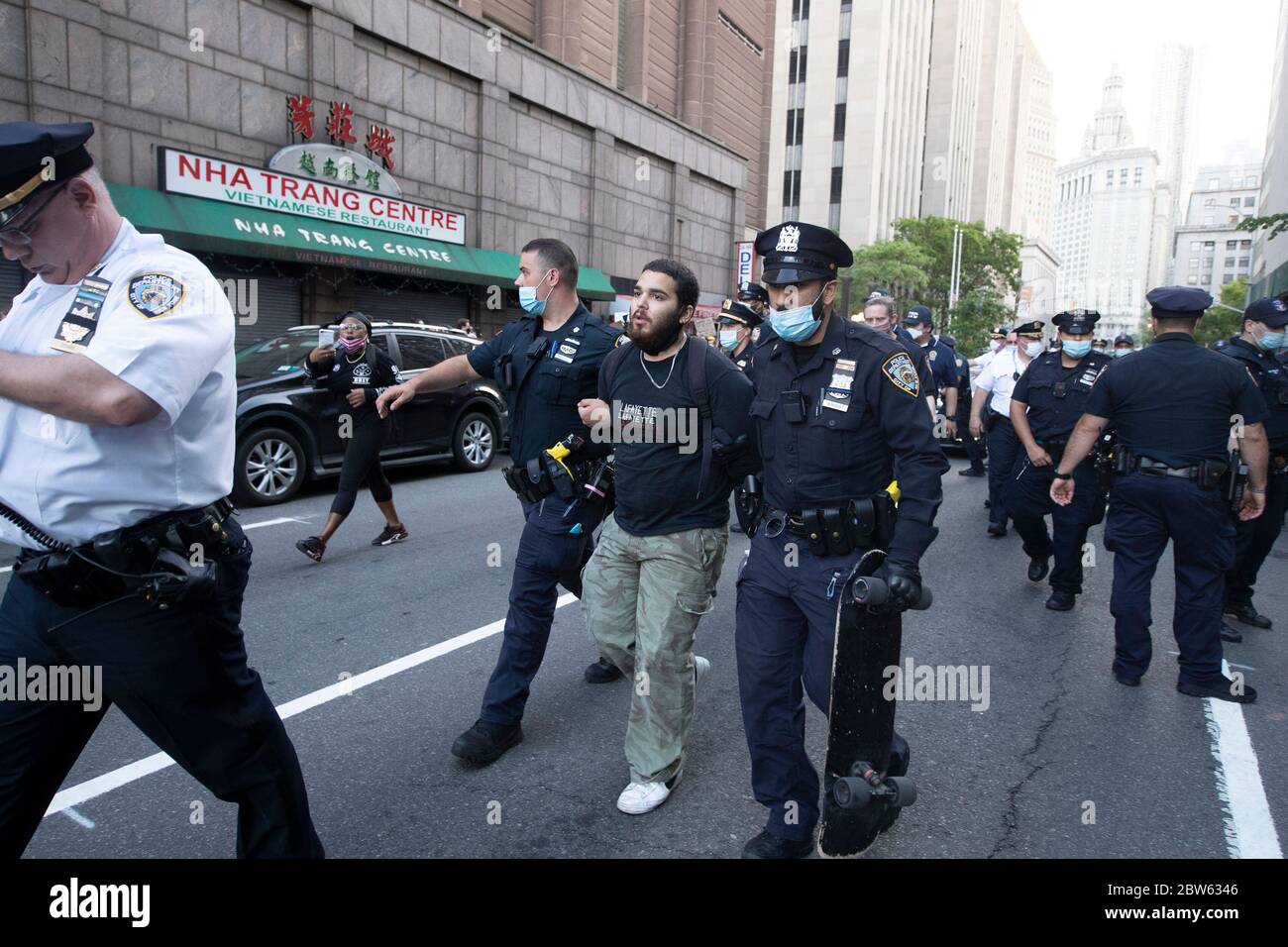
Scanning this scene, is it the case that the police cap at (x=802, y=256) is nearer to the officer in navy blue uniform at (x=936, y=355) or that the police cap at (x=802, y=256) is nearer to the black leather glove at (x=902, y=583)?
the black leather glove at (x=902, y=583)

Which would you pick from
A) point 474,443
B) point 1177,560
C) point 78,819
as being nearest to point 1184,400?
point 1177,560

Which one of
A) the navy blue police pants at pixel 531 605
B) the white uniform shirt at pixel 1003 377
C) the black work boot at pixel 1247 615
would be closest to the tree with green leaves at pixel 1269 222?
the white uniform shirt at pixel 1003 377

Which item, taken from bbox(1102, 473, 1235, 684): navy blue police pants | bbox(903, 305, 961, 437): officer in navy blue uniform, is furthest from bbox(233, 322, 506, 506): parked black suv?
bbox(1102, 473, 1235, 684): navy blue police pants

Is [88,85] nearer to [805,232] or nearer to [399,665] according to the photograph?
[399,665]

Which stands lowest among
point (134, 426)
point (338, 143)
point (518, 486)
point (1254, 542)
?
point (1254, 542)

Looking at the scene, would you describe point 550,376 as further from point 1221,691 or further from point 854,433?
point 1221,691

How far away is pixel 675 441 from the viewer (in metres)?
3.35

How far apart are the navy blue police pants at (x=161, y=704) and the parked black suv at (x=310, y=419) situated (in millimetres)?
5816

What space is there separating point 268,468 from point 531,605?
20.1 feet

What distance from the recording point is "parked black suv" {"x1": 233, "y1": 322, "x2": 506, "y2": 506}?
28.9ft

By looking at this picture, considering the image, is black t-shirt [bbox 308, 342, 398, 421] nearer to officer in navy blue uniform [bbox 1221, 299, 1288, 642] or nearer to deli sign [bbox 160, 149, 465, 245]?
officer in navy blue uniform [bbox 1221, 299, 1288, 642]

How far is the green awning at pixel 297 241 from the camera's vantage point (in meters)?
12.9

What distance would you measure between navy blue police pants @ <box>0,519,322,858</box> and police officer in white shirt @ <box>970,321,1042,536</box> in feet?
Result: 22.6
